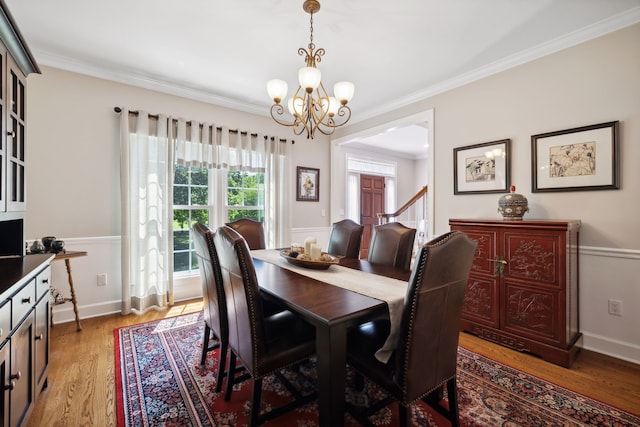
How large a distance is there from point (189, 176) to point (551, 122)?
3.77m

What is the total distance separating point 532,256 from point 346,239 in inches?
58.9

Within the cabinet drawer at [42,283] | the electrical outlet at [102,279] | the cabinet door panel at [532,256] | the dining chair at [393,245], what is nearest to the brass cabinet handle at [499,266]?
the cabinet door panel at [532,256]

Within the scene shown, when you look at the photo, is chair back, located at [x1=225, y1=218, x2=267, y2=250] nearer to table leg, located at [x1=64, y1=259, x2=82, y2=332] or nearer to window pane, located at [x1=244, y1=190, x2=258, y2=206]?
window pane, located at [x1=244, y1=190, x2=258, y2=206]

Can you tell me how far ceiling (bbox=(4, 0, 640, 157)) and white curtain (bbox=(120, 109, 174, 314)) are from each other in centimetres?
56

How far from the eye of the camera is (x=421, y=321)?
1.20 meters

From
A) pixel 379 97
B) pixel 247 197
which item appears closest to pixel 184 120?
pixel 247 197

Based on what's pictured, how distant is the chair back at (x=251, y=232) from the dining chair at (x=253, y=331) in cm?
154

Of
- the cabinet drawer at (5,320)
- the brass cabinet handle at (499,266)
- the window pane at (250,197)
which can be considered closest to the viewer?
the cabinet drawer at (5,320)

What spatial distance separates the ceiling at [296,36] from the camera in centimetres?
209

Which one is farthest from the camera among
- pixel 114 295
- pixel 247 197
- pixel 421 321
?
pixel 247 197

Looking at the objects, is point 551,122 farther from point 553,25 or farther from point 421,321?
point 421,321

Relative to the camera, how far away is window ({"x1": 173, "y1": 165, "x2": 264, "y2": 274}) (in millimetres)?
3588

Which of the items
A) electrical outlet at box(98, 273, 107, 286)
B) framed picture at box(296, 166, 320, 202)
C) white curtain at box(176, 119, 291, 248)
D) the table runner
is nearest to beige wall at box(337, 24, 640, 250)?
the table runner

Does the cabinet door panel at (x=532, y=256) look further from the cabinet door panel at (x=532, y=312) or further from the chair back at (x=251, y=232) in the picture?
the chair back at (x=251, y=232)
